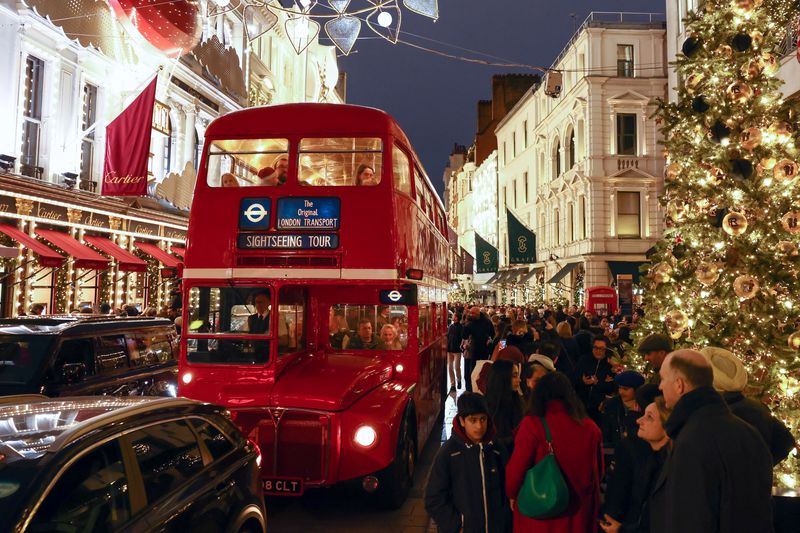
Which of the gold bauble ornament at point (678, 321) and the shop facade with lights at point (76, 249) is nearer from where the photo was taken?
the gold bauble ornament at point (678, 321)

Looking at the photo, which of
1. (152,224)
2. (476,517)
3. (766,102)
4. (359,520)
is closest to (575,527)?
(476,517)

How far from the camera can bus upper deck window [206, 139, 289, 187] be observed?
746 centimetres

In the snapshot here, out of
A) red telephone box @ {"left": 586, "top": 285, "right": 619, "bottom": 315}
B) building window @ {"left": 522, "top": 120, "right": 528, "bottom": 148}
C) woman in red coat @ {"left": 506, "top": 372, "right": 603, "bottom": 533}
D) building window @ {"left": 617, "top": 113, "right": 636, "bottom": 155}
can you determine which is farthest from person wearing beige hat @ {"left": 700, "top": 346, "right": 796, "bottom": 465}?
building window @ {"left": 522, "top": 120, "right": 528, "bottom": 148}

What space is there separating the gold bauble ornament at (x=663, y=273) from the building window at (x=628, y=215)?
2689 cm

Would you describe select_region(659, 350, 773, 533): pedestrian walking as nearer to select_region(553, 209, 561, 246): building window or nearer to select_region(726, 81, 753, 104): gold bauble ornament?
select_region(726, 81, 753, 104): gold bauble ornament

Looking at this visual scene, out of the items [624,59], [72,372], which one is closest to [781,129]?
[72,372]

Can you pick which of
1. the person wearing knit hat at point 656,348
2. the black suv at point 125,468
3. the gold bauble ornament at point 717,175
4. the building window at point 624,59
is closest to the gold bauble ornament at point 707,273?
the person wearing knit hat at point 656,348

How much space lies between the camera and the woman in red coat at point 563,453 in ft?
12.5

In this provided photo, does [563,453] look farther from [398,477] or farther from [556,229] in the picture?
[556,229]

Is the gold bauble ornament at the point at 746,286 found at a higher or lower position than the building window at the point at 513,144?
lower

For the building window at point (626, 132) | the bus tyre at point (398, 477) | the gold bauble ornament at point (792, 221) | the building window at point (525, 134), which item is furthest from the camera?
the building window at point (525, 134)

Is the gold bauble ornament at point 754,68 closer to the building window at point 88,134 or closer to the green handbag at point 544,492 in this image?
the green handbag at point 544,492

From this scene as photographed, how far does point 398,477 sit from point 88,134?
18145mm

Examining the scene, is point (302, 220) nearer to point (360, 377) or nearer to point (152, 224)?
point (360, 377)
